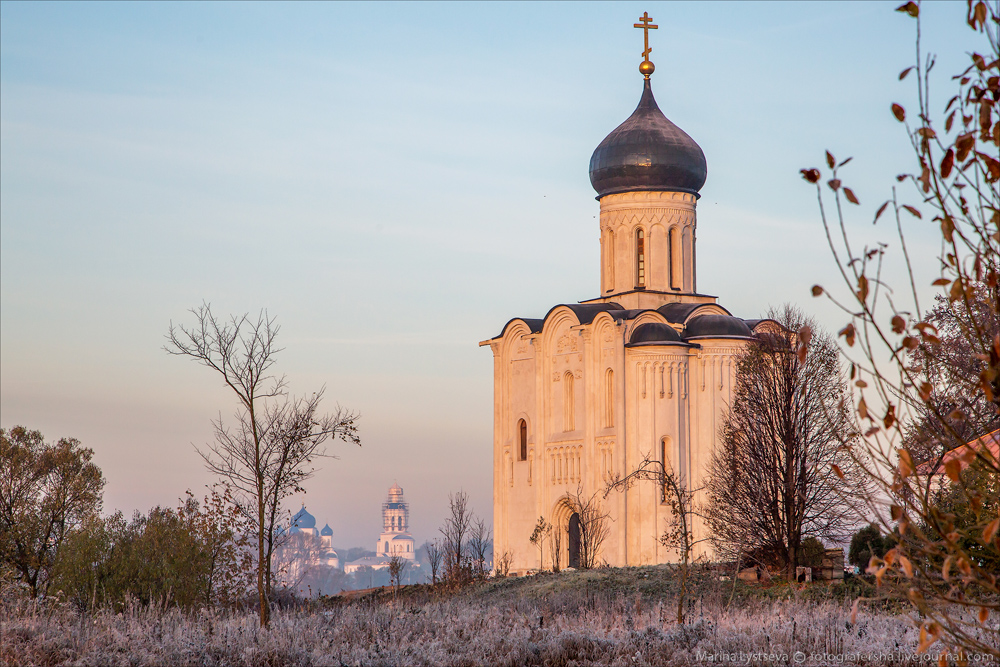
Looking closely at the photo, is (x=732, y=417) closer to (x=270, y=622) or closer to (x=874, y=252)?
(x=270, y=622)

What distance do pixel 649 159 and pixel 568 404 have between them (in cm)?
701

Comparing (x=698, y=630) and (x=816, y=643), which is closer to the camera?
(x=816, y=643)

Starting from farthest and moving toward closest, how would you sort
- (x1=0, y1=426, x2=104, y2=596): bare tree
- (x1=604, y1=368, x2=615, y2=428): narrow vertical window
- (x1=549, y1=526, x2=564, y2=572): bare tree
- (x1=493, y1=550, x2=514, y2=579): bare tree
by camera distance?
1. (x1=493, y1=550, x2=514, y2=579): bare tree
2. (x1=549, y1=526, x2=564, y2=572): bare tree
3. (x1=604, y1=368, x2=615, y2=428): narrow vertical window
4. (x1=0, y1=426, x2=104, y2=596): bare tree

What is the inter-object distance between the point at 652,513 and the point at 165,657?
1994cm

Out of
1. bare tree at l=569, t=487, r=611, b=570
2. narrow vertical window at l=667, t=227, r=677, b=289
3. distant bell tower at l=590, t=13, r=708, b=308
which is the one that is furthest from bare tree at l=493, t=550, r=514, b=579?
narrow vertical window at l=667, t=227, r=677, b=289

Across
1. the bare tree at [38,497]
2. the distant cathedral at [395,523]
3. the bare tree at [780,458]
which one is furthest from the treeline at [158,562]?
the distant cathedral at [395,523]

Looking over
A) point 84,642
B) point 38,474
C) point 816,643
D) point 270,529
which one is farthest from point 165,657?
point 38,474

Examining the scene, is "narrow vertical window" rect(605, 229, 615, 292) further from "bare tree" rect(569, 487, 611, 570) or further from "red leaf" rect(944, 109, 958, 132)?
"red leaf" rect(944, 109, 958, 132)

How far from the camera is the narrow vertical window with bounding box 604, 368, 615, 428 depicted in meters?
30.1

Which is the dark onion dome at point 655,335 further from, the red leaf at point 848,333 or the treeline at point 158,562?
the red leaf at point 848,333

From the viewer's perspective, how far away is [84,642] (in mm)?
10547

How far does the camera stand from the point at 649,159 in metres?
31.4

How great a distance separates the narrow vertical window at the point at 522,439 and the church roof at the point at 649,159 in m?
6.84

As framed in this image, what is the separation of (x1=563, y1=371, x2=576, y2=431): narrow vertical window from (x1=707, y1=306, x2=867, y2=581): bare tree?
11071 mm
